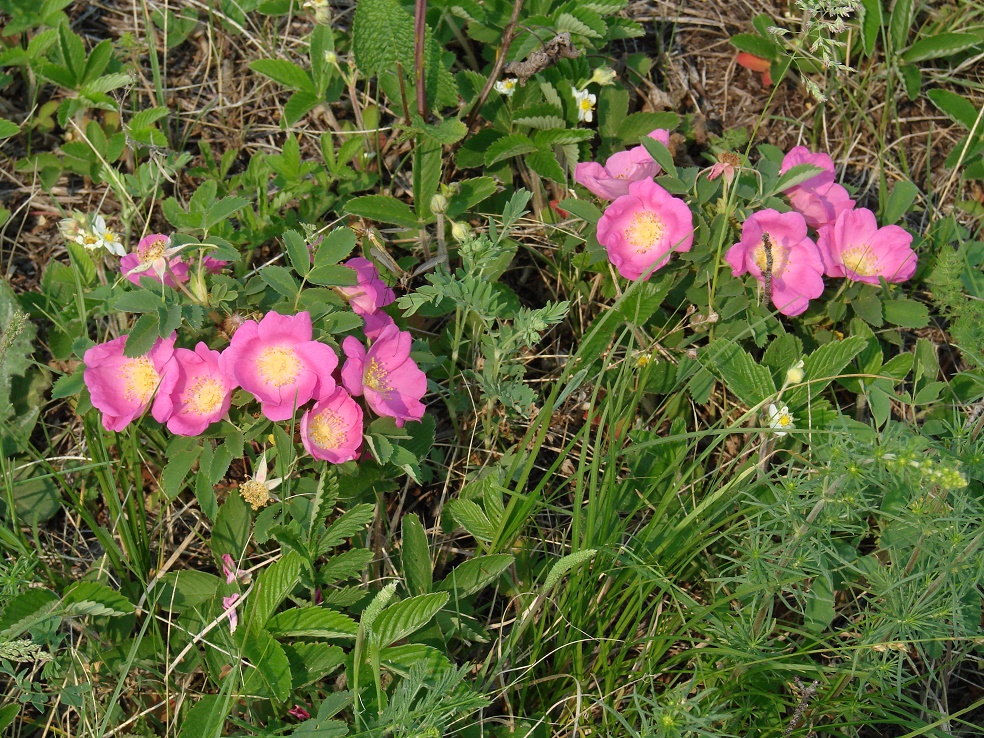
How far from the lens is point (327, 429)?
73.1 inches

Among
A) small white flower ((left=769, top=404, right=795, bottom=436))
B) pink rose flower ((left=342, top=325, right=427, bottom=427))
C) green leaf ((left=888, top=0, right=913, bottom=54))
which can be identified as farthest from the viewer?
green leaf ((left=888, top=0, right=913, bottom=54))

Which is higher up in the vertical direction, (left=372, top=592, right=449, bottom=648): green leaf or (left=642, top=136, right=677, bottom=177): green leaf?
(left=642, top=136, right=677, bottom=177): green leaf

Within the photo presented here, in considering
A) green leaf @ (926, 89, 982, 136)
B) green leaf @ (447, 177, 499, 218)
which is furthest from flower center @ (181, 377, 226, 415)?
green leaf @ (926, 89, 982, 136)

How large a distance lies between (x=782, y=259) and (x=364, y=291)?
3.38 ft

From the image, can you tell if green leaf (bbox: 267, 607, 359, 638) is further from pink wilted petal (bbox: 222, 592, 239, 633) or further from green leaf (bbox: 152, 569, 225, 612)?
green leaf (bbox: 152, 569, 225, 612)

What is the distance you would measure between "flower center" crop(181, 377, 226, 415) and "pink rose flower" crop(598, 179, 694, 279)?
3.20 ft

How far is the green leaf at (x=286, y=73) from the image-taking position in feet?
8.25

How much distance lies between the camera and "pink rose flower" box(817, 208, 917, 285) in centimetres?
227

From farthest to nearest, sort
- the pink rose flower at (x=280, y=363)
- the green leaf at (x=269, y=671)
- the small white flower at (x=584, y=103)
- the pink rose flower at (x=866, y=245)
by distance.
Result: the small white flower at (x=584, y=103) < the pink rose flower at (x=866, y=245) < the pink rose flower at (x=280, y=363) < the green leaf at (x=269, y=671)

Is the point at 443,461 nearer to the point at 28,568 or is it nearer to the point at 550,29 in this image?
the point at 28,568

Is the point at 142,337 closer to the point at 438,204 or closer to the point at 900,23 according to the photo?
the point at 438,204

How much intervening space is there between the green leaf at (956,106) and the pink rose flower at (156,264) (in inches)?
88.4

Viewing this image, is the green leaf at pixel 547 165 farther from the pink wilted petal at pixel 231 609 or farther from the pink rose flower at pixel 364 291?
the pink wilted petal at pixel 231 609

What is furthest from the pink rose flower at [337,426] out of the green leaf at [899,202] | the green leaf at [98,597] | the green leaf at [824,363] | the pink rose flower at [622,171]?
the green leaf at [899,202]
